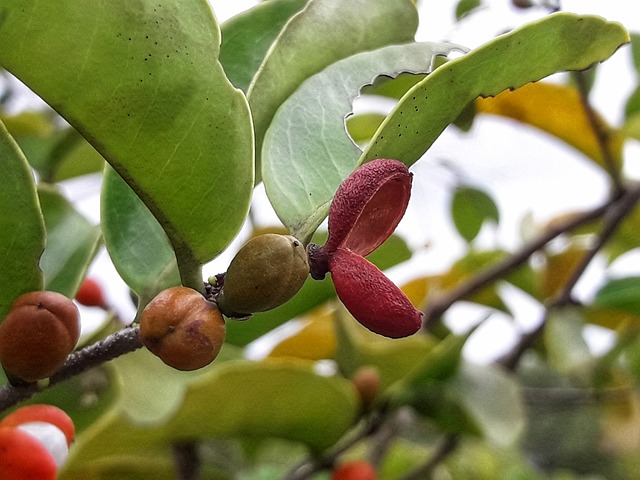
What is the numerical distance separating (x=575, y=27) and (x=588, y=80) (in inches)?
33.0

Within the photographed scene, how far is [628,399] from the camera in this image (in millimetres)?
1598

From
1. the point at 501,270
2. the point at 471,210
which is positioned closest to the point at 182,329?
the point at 501,270

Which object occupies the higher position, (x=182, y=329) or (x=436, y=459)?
(x=182, y=329)

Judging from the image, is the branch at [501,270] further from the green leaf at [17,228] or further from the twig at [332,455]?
the green leaf at [17,228]

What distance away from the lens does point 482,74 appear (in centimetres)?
42

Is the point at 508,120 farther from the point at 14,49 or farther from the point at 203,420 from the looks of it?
the point at 14,49

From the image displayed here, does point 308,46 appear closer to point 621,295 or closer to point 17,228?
point 17,228

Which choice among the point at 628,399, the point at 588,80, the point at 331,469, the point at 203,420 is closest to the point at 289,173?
the point at 203,420

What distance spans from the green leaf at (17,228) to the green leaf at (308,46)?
145 millimetres

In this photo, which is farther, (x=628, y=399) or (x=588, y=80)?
(x=628, y=399)

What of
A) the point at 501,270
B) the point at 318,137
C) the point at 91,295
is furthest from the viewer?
the point at 501,270

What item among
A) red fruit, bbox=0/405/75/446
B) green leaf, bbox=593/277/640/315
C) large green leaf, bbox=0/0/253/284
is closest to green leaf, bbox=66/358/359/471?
red fruit, bbox=0/405/75/446

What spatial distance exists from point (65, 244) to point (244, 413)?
34 centimetres

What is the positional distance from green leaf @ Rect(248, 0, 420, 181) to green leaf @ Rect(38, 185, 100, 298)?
0.16 m
